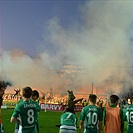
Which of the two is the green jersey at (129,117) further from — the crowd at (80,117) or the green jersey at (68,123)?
the green jersey at (68,123)

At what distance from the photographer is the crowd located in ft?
25.1

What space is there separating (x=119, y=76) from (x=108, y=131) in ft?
265

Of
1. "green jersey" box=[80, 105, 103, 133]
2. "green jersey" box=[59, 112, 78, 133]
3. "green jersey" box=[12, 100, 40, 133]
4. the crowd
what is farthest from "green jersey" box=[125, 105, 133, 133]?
"green jersey" box=[12, 100, 40, 133]

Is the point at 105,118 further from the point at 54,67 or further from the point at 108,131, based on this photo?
the point at 54,67

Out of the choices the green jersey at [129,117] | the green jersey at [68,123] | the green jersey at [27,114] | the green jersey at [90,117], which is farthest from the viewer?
the green jersey at [129,117]

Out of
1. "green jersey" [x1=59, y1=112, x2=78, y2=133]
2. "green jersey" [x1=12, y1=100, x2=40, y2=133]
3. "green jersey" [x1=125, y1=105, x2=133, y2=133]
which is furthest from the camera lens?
"green jersey" [x1=125, y1=105, x2=133, y2=133]

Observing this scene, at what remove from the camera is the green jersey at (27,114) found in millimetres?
7586

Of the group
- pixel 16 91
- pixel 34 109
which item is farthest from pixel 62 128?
pixel 16 91

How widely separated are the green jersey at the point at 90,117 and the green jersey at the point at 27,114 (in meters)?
1.48

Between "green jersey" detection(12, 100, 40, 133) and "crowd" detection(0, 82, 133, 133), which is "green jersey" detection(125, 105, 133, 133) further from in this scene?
"green jersey" detection(12, 100, 40, 133)

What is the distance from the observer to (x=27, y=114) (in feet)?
25.2

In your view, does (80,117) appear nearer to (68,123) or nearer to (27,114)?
(68,123)

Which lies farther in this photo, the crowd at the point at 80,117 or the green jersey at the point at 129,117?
the green jersey at the point at 129,117

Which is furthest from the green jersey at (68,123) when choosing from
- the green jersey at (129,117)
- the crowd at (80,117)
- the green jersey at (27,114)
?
the green jersey at (129,117)
